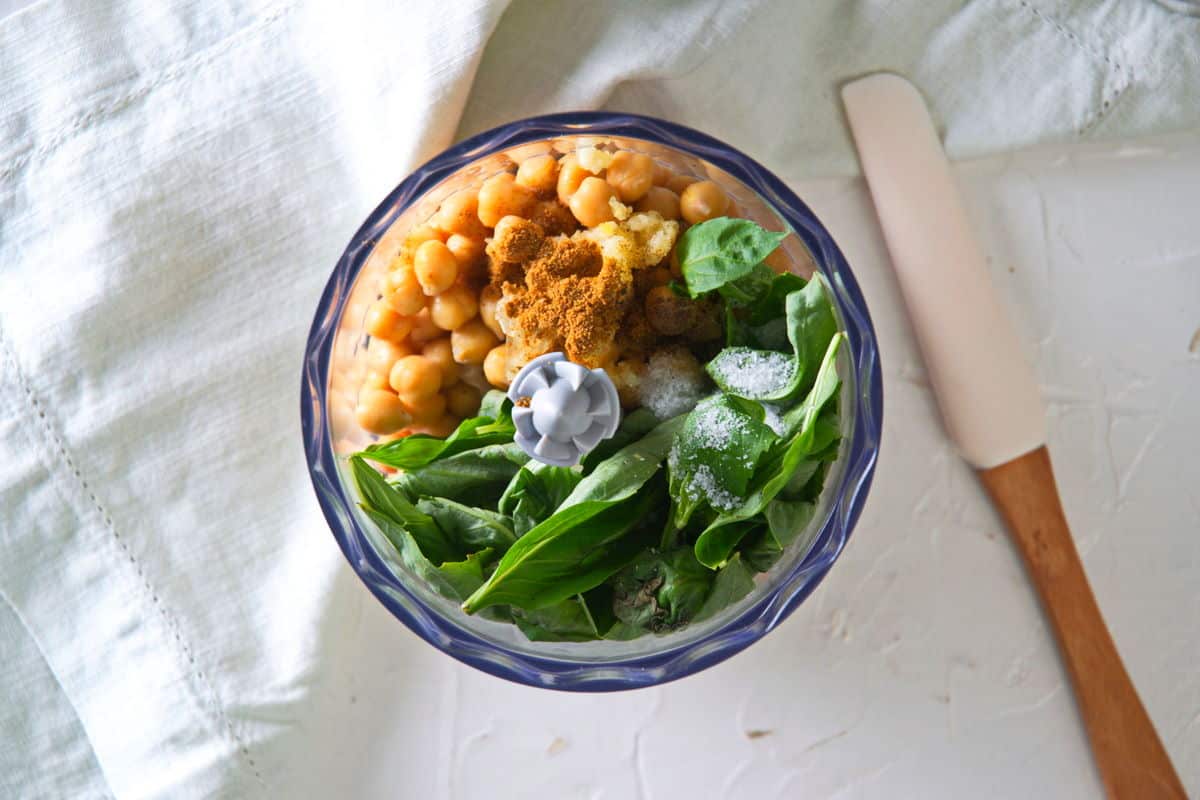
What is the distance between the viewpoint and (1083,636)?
32.2 inches

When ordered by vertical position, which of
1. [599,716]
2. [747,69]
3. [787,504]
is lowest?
[599,716]

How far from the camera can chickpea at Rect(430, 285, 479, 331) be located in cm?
70

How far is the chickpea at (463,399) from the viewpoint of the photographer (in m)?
0.74

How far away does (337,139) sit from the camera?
0.83m

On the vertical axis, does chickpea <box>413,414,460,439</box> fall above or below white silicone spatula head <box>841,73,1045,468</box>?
above

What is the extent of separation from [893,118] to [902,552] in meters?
0.36

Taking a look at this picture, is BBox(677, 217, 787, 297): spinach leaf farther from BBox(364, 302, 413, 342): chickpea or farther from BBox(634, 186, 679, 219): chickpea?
BBox(364, 302, 413, 342): chickpea

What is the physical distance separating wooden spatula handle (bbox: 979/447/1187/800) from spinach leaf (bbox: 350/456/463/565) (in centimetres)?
45

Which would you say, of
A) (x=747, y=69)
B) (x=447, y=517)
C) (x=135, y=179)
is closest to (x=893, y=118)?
(x=747, y=69)

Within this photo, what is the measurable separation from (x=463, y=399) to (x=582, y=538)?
182mm

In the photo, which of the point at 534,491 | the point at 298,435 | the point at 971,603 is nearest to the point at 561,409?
the point at 534,491

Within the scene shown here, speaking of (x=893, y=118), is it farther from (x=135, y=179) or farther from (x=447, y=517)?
(x=135, y=179)

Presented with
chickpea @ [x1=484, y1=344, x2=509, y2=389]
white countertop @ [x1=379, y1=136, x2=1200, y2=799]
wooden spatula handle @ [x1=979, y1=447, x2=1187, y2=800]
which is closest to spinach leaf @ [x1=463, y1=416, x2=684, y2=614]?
chickpea @ [x1=484, y1=344, x2=509, y2=389]

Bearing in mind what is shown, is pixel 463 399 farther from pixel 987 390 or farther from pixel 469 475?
pixel 987 390
